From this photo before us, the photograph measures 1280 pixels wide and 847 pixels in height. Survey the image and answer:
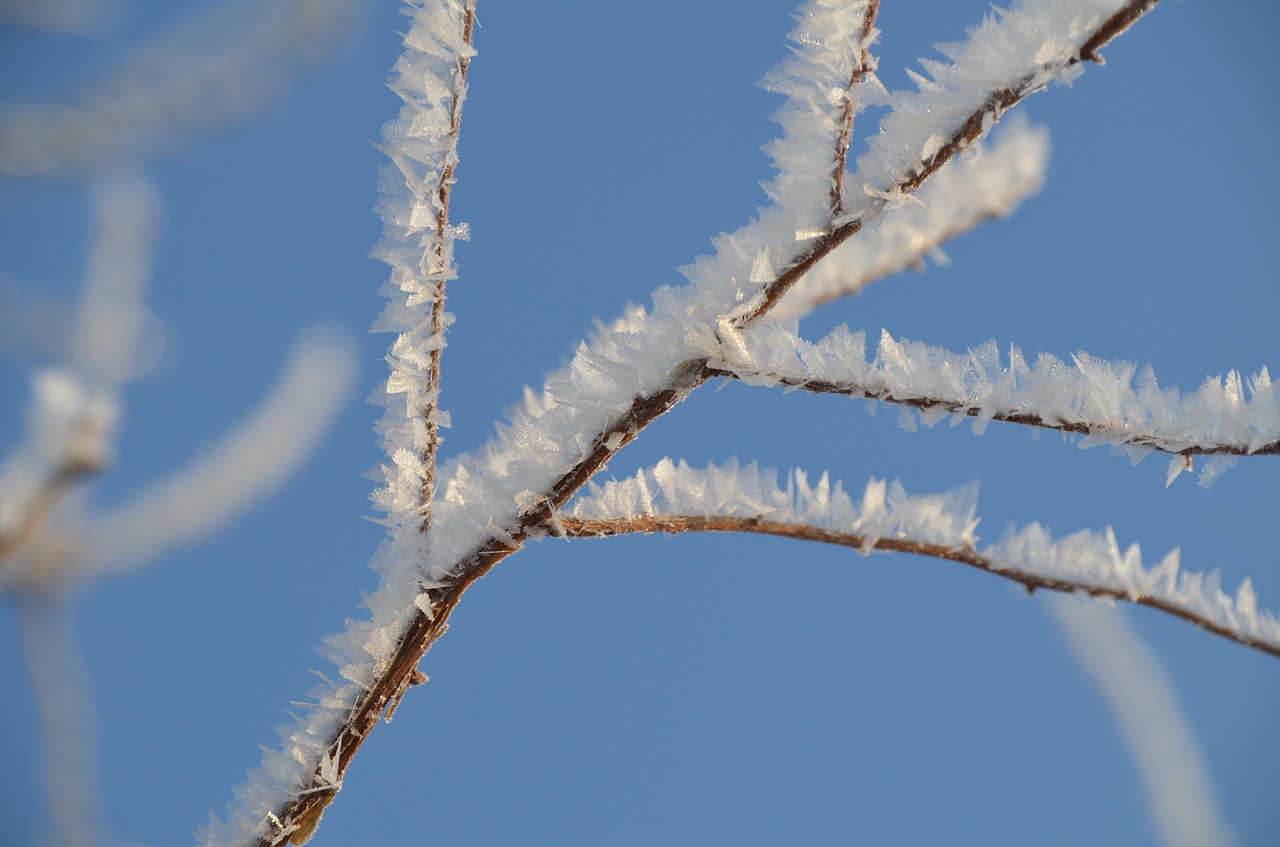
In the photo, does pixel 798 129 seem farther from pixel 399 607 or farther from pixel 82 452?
pixel 82 452

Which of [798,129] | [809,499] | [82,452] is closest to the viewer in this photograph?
[798,129]

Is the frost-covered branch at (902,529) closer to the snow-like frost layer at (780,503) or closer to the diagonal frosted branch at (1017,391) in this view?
the snow-like frost layer at (780,503)

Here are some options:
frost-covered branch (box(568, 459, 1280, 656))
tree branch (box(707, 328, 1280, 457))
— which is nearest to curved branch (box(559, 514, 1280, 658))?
frost-covered branch (box(568, 459, 1280, 656))

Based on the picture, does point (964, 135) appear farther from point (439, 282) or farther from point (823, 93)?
point (439, 282)

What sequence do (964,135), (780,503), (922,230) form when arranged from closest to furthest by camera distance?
(964,135) → (780,503) → (922,230)

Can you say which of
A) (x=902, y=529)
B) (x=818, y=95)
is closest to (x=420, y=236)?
(x=818, y=95)

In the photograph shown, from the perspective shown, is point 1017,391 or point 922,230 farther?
point 922,230

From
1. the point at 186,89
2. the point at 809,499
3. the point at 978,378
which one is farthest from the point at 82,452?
the point at 978,378

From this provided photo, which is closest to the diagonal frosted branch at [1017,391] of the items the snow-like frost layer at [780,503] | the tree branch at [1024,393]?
the tree branch at [1024,393]
